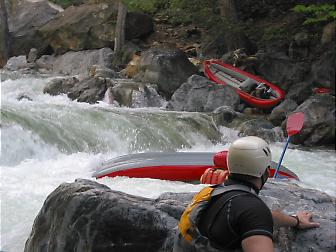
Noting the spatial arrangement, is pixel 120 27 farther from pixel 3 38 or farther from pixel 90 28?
pixel 3 38

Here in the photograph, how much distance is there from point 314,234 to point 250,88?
27.4 feet

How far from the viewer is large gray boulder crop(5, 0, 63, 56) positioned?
1466cm

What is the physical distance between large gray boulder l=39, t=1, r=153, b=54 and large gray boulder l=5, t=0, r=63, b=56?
39 centimetres

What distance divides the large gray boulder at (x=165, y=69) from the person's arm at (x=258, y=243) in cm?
899

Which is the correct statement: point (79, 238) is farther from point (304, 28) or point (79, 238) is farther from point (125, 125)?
point (304, 28)

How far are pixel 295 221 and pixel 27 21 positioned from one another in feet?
48.3

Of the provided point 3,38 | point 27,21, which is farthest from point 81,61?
point 27,21

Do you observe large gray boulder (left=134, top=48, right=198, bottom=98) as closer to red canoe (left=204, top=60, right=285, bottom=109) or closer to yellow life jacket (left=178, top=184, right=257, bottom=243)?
red canoe (left=204, top=60, right=285, bottom=109)

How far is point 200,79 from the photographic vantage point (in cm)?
1012

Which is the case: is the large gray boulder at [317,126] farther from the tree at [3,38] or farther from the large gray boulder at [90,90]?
the tree at [3,38]

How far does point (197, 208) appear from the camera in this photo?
1.63 metres

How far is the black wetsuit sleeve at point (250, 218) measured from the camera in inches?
56.7

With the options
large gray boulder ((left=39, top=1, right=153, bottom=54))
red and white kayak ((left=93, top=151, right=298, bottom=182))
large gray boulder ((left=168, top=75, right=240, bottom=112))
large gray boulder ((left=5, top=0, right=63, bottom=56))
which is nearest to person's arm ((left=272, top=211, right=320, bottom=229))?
red and white kayak ((left=93, top=151, right=298, bottom=182))

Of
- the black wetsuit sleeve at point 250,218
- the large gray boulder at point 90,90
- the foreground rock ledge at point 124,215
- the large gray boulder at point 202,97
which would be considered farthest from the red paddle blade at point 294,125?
the large gray boulder at point 90,90
